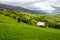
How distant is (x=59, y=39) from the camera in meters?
61.5

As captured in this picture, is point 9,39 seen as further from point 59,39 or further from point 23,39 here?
point 59,39

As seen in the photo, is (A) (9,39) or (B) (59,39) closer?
(A) (9,39)

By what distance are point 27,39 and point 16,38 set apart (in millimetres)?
3601

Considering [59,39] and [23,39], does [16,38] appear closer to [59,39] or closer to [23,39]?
[23,39]

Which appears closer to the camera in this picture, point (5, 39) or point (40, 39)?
point (5, 39)

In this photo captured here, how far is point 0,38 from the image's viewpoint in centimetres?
5469

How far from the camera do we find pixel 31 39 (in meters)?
55.8

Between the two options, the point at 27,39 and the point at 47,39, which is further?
the point at 47,39

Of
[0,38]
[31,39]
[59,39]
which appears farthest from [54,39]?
[0,38]

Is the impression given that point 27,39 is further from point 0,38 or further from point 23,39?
point 0,38

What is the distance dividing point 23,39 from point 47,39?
9.53 meters

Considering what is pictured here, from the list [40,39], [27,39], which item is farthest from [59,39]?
[27,39]

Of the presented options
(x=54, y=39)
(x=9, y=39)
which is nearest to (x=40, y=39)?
(x=54, y=39)

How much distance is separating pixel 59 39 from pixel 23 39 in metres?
14.3
